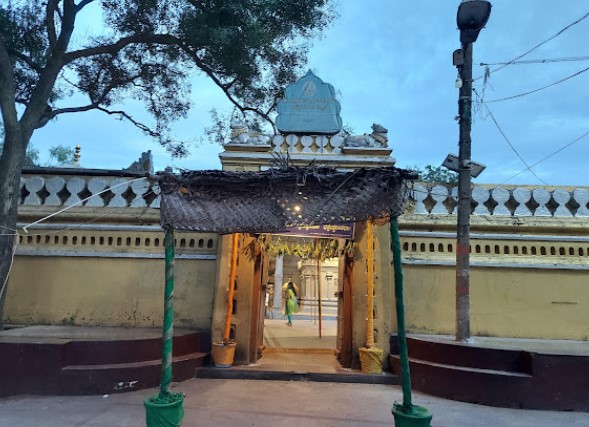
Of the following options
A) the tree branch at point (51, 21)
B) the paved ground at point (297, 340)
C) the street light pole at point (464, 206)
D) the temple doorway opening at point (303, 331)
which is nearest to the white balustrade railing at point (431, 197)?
the street light pole at point (464, 206)

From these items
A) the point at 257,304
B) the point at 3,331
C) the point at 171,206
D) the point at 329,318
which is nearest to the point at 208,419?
the point at 171,206

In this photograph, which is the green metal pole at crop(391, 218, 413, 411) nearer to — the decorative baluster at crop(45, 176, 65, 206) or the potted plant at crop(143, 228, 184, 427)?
the potted plant at crop(143, 228, 184, 427)

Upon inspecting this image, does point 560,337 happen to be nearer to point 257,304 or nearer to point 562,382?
point 562,382

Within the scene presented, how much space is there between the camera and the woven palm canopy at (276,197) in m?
3.81

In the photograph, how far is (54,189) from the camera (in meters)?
7.35

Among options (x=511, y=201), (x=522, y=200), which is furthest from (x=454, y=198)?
(x=522, y=200)

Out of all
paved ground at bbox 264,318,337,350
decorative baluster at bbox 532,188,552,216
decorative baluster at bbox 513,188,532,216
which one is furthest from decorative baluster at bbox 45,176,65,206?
decorative baluster at bbox 532,188,552,216

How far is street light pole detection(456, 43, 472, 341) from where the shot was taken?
226 inches

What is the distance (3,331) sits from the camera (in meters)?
6.02

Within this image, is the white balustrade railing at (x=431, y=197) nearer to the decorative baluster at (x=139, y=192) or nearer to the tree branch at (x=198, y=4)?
the decorative baluster at (x=139, y=192)

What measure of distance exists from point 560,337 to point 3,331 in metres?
8.33

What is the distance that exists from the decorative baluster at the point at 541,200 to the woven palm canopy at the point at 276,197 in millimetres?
4377

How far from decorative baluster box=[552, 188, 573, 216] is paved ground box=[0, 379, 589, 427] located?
3.34 m

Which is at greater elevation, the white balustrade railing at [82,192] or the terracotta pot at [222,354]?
the white balustrade railing at [82,192]
